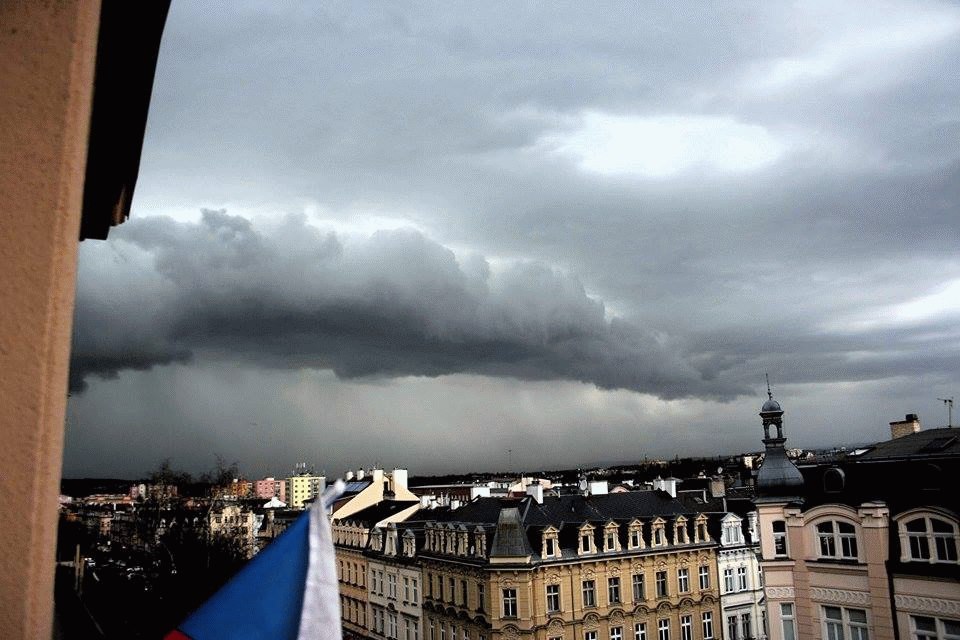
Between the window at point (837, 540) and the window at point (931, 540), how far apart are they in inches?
62.4

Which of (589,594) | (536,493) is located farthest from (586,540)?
(536,493)

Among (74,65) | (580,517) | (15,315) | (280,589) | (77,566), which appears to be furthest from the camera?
(580,517)

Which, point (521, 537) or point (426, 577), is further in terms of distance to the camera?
point (426, 577)

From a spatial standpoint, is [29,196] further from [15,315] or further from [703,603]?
[703,603]

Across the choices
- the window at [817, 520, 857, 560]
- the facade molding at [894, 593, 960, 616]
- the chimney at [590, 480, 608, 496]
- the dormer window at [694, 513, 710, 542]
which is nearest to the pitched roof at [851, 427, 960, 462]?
the window at [817, 520, 857, 560]

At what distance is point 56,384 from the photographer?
1681mm

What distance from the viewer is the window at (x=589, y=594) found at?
4138 centimetres

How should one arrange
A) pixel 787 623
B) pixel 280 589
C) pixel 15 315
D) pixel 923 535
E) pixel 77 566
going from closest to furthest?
pixel 15 315
pixel 280 589
pixel 923 535
pixel 787 623
pixel 77 566

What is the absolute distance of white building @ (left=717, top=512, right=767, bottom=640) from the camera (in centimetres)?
4628

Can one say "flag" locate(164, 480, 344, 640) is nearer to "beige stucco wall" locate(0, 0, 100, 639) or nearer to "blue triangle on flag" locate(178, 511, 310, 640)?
"blue triangle on flag" locate(178, 511, 310, 640)

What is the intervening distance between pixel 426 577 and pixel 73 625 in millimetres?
36040

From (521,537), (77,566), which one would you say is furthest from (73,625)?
(521,537)

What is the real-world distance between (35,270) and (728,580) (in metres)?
50.7

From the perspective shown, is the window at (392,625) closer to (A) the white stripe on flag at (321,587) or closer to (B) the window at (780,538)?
(B) the window at (780,538)
